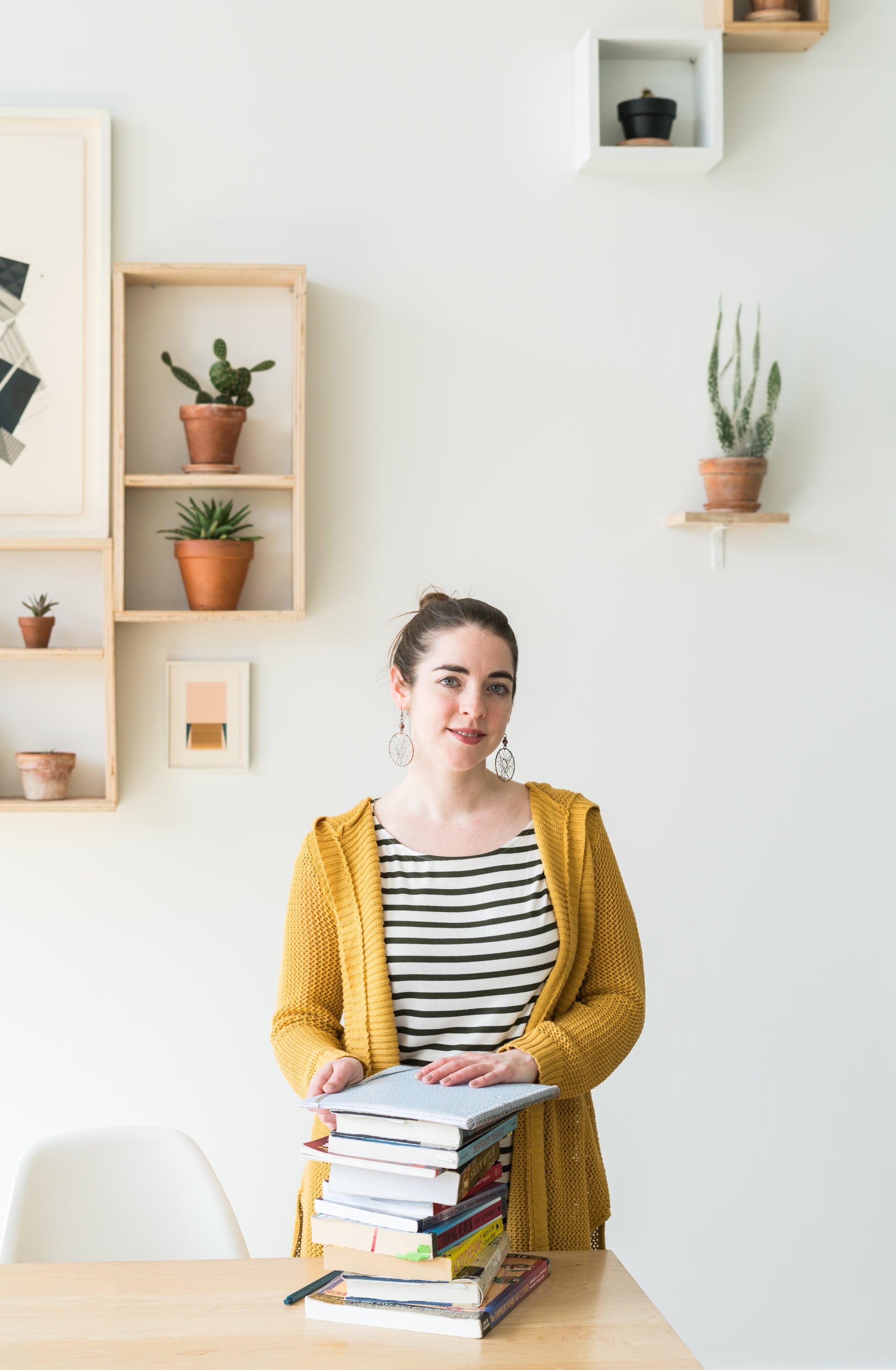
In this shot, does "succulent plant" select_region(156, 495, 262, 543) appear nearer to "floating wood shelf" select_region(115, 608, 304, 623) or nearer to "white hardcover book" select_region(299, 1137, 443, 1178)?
"floating wood shelf" select_region(115, 608, 304, 623)

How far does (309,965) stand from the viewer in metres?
1.64

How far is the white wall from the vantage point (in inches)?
101

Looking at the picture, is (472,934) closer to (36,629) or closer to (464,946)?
(464,946)

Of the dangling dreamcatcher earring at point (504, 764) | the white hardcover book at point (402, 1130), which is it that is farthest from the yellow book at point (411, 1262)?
the dangling dreamcatcher earring at point (504, 764)

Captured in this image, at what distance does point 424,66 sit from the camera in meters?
Result: 2.59

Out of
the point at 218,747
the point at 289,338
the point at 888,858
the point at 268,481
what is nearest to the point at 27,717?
the point at 218,747

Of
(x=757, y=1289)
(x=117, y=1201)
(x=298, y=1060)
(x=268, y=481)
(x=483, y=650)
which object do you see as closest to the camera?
(x=298, y=1060)

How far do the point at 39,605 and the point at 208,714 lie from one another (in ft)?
1.36

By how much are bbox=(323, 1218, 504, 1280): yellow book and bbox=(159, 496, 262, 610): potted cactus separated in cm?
145

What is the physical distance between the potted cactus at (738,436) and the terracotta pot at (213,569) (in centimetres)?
97

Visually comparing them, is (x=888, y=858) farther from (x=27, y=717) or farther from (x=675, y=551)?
(x=27, y=717)

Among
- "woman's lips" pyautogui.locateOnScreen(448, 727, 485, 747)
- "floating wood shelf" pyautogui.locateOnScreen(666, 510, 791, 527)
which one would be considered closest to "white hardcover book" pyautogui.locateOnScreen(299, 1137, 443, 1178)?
"woman's lips" pyautogui.locateOnScreen(448, 727, 485, 747)

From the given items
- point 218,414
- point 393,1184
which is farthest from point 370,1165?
point 218,414

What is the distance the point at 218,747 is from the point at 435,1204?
1468mm
